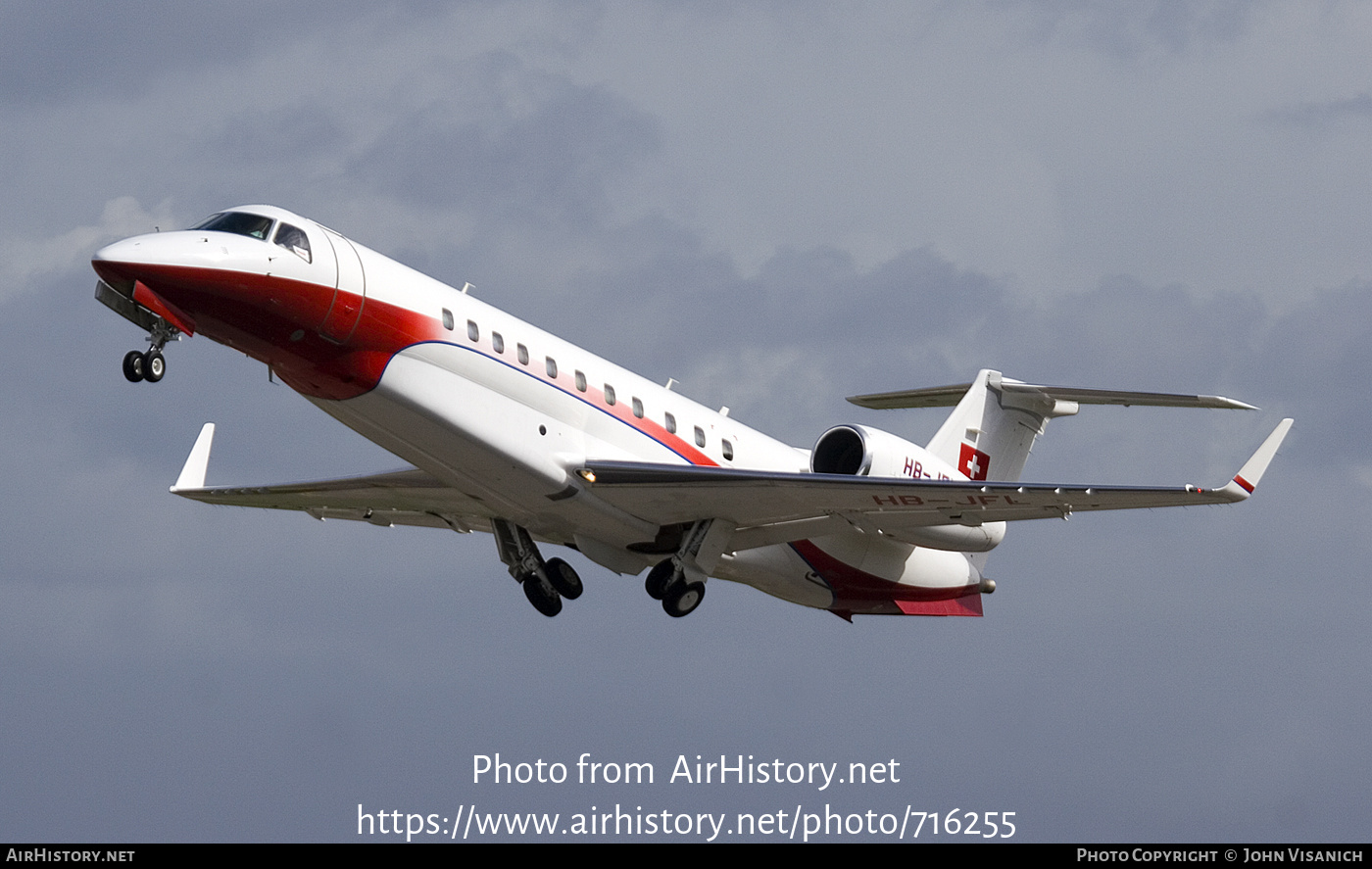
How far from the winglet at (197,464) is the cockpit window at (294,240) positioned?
8526 mm

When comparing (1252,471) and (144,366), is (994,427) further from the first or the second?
(144,366)

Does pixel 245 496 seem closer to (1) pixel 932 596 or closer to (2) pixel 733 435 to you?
(2) pixel 733 435

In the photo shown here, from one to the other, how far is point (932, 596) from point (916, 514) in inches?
166

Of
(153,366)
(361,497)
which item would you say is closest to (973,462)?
(361,497)

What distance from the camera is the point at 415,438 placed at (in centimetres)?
2152

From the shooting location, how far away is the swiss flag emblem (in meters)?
27.6

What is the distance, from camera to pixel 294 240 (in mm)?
20562

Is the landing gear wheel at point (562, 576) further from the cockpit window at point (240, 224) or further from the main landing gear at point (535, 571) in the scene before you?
the cockpit window at point (240, 224)

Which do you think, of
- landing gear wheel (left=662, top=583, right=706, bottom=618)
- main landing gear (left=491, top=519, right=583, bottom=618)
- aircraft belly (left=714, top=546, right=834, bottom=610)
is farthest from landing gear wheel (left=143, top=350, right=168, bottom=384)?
aircraft belly (left=714, top=546, right=834, bottom=610)

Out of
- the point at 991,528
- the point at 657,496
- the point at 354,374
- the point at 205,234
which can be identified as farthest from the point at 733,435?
the point at 205,234

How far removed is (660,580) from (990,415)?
7.02 metres

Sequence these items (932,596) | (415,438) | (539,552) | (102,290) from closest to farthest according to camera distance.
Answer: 1. (102,290)
2. (415,438)
3. (539,552)
4. (932,596)

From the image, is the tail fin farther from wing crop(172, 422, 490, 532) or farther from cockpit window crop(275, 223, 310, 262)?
cockpit window crop(275, 223, 310, 262)

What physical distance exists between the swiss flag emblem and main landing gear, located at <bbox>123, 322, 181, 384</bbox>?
12.1 metres
